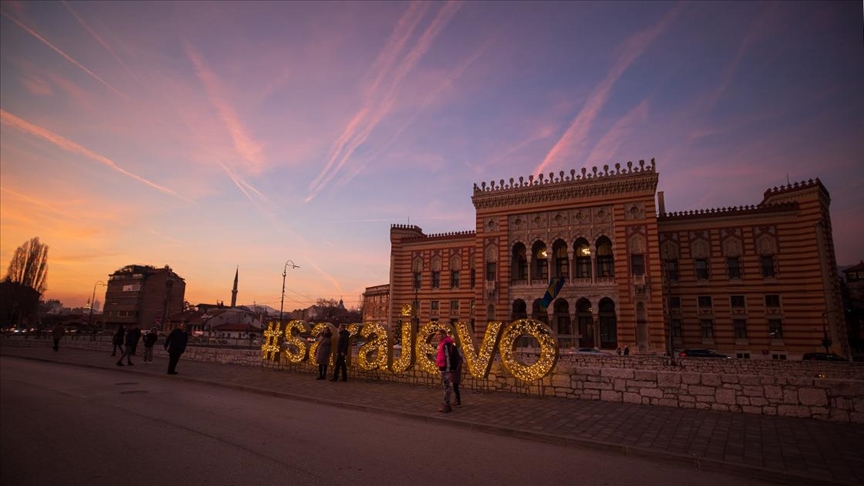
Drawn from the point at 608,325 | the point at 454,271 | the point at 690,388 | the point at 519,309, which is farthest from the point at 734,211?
the point at 690,388

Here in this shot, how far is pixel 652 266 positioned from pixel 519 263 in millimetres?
12392

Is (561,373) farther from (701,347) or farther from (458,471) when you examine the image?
(701,347)

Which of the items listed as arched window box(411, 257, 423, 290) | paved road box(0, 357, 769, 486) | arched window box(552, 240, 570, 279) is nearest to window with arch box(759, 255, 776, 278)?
arched window box(552, 240, 570, 279)

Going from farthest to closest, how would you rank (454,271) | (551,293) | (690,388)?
(454,271), (551,293), (690,388)

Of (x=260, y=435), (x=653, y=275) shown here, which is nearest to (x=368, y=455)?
(x=260, y=435)

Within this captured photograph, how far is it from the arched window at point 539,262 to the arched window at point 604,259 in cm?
491

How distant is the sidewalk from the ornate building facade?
913 inches

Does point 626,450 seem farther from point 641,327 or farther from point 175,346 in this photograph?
point 641,327

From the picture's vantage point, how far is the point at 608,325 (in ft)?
128

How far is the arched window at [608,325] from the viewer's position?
3847 centimetres

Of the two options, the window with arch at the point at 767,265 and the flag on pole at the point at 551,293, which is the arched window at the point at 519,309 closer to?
the flag on pole at the point at 551,293

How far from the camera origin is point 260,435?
7523 mm

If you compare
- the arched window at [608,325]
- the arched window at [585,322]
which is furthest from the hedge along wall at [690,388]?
the arched window at [585,322]

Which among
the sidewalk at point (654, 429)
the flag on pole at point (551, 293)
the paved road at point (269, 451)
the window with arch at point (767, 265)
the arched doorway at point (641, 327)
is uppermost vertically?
the window with arch at point (767, 265)
